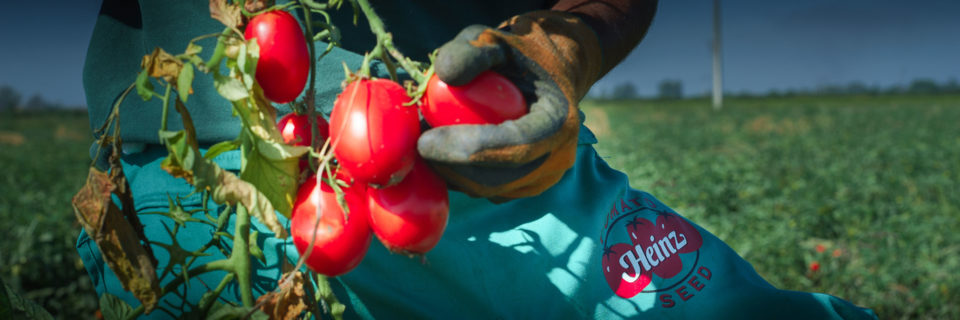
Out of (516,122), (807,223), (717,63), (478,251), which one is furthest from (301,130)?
(717,63)

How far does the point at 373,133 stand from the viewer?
0.80m

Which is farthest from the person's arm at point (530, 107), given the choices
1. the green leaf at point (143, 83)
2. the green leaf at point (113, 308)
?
the green leaf at point (113, 308)

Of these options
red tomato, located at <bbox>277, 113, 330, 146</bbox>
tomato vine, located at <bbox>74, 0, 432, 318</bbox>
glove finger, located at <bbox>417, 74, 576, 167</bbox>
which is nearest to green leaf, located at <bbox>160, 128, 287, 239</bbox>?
tomato vine, located at <bbox>74, 0, 432, 318</bbox>

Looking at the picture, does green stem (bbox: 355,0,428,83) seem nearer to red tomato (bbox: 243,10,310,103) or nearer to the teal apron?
red tomato (bbox: 243,10,310,103)

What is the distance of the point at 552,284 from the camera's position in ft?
4.19

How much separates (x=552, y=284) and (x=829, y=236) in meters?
4.24

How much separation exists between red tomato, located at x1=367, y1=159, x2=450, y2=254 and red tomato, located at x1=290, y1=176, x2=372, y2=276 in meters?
0.03

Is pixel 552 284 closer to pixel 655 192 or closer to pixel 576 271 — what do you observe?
pixel 576 271

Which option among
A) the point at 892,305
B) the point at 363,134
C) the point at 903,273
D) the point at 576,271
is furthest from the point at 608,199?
the point at 903,273

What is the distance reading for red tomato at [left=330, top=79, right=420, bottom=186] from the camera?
80 cm

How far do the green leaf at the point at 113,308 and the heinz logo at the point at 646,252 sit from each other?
89 cm

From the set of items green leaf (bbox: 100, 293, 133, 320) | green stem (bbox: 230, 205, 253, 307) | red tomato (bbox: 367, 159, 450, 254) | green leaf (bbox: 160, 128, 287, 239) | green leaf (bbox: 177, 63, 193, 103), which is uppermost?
green leaf (bbox: 177, 63, 193, 103)

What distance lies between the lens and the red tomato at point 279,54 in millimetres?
848

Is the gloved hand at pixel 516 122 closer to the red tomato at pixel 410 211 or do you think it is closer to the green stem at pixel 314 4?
the red tomato at pixel 410 211
